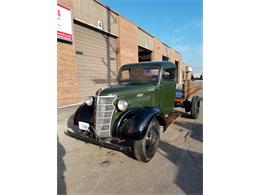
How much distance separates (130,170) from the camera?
9.20 ft

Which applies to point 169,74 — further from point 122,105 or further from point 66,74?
point 66,74

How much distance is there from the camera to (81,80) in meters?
8.43

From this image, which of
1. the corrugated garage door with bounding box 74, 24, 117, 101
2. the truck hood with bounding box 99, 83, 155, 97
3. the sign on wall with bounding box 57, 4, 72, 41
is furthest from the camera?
the corrugated garage door with bounding box 74, 24, 117, 101

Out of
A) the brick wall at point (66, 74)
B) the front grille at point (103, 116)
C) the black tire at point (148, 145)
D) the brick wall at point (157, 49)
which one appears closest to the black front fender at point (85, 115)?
the front grille at point (103, 116)

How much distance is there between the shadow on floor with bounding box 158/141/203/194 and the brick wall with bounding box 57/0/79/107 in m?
5.05

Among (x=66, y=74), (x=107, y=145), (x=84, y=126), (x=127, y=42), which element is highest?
(x=127, y=42)

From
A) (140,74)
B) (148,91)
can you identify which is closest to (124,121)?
(148,91)

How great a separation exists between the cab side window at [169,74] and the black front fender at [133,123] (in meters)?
1.44

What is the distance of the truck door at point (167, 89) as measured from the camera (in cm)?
437

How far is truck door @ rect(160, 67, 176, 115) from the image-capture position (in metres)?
4.37

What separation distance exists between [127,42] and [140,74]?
9.13m

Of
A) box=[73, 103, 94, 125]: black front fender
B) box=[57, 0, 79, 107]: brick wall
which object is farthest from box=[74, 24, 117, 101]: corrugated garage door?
box=[73, 103, 94, 125]: black front fender

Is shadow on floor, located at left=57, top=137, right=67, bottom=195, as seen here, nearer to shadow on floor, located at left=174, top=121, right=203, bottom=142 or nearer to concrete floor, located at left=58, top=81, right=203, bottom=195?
concrete floor, located at left=58, top=81, right=203, bottom=195
